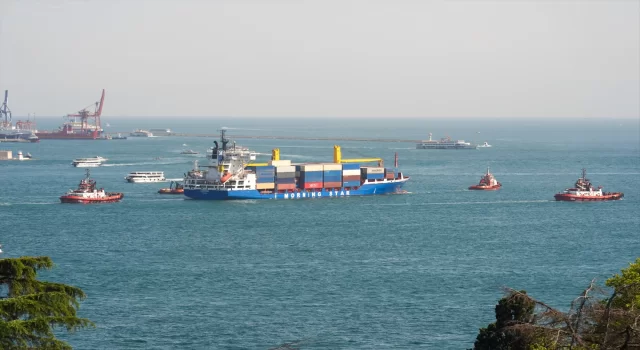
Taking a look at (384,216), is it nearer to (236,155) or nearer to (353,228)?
(353,228)

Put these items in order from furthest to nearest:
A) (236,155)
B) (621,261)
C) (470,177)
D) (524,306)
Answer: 1. (470,177)
2. (236,155)
3. (621,261)
4. (524,306)

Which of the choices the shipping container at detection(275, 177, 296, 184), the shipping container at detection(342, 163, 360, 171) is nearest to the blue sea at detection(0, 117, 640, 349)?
the shipping container at detection(275, 177, 296, 184)

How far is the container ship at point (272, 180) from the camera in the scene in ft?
206

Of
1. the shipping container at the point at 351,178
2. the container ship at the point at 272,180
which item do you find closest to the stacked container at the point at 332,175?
the container ship at the point at 272,180

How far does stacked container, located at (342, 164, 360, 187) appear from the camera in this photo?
67062 mm

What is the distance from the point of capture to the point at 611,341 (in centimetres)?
1197

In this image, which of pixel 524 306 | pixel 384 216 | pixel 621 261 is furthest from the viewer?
pixel 384 216

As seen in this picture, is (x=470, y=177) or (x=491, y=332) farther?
(x=470, y=177)

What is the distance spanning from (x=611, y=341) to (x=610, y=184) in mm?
64203

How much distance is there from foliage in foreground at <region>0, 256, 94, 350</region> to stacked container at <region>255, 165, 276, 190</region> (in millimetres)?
50563

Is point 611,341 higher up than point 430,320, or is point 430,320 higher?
point 611,341

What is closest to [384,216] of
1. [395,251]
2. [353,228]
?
[353,228]

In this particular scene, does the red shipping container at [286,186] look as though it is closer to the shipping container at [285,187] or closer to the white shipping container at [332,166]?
the shipping container at [285,187]

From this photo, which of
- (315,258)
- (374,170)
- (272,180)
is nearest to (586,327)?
(315,258)
